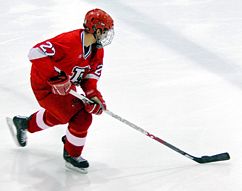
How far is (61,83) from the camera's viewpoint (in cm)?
224

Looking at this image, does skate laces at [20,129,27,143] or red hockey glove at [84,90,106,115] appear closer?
red hockey glove at [84,90,106,115]

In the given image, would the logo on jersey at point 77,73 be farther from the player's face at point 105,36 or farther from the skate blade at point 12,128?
the skate blade at point 12,128

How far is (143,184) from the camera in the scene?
2.38 m

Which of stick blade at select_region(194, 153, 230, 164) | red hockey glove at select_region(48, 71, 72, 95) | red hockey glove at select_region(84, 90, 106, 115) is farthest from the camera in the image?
stick blade at select_region(194, 153, 230, 164)

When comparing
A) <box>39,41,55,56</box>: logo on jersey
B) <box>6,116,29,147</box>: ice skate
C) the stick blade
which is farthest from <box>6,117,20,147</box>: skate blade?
the stick blade

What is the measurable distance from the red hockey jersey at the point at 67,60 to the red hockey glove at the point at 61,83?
0.03 m

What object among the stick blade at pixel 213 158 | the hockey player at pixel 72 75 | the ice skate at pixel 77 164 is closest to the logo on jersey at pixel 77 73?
the hockey player at pixel 72 75

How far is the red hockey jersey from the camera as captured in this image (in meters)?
2.28

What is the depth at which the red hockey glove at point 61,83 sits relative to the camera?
224cm

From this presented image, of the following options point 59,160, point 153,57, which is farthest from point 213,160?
point 153,57

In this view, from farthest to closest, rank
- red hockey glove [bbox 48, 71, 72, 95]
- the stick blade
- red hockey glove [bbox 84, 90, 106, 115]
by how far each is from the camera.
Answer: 1. the stick blade
2. red hockey glove [bbox 84, 90, 106, 115]
3. red hockey glove [bbox 48, 71, 72, 95]

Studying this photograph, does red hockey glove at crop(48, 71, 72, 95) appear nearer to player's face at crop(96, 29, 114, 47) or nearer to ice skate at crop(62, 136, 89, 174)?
player's face at crop(96, 29, 114, 47)

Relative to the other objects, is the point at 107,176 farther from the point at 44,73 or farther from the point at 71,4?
the point at 71,4

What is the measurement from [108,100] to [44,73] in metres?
0.80
